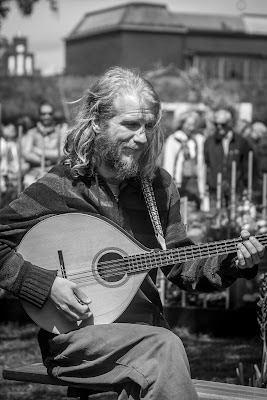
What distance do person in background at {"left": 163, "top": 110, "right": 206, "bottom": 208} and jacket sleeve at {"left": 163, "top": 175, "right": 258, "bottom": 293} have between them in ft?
18.0

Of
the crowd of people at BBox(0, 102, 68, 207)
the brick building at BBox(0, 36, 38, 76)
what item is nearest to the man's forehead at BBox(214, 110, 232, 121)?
the crowd of people at BBox(0, 102, 68, 207)

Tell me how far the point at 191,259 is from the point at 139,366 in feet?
1.67

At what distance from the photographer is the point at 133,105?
13.0 ft

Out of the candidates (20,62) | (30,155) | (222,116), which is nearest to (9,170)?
(30,155)

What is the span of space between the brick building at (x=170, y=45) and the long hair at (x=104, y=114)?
46.3m

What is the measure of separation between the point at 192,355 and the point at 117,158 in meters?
3.19

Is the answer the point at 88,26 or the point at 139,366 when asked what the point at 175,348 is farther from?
the point at 88,26

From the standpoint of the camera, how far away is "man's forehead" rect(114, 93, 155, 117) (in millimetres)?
3955

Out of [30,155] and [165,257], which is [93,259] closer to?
[165,257]

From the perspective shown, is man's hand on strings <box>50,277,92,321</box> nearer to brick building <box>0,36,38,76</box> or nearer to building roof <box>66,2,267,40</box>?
brick building <box>0,36,38,76</box>

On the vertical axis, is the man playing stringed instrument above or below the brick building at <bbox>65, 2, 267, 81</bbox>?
above

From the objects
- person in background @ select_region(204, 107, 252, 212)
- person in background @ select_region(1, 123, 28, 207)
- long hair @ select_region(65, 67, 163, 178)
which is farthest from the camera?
person in background @ select_region(204, 107, 252, 212)

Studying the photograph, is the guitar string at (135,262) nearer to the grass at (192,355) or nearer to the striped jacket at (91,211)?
the striped jacket at (91,211)

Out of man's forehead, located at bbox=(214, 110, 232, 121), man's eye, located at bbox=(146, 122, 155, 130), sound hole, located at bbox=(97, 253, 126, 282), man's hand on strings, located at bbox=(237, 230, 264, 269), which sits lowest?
man's forehead, located at bbox=(214, 110, 232, 121)
